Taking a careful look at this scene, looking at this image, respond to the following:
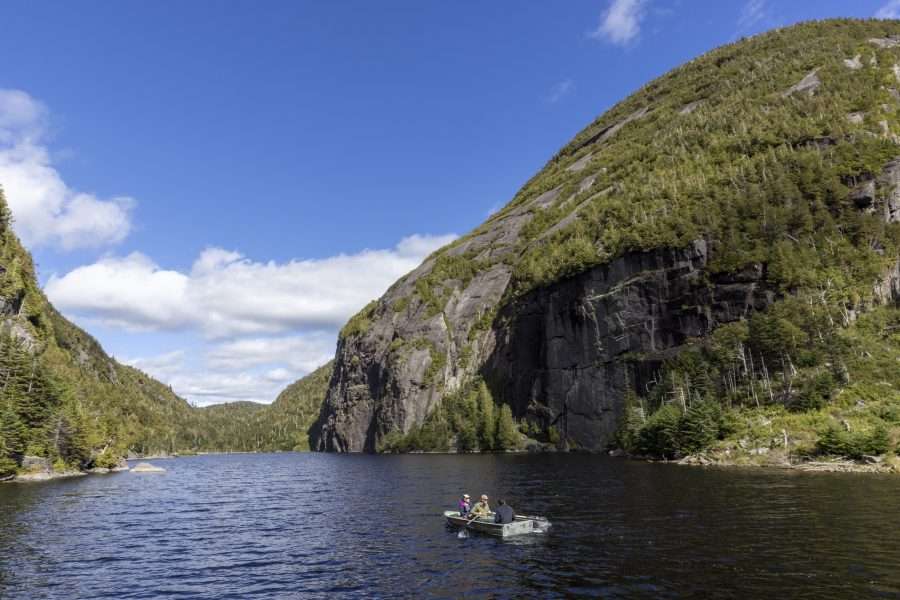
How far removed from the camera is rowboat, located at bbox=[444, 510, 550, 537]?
35969mm

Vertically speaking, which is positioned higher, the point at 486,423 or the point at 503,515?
the point at 486,423

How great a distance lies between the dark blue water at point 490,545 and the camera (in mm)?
25484

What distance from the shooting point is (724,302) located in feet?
376

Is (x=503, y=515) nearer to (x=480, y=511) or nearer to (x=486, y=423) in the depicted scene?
(x=480, y=511)

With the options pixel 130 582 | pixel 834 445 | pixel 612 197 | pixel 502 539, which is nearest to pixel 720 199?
pixel 612 197

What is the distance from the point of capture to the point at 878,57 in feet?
562

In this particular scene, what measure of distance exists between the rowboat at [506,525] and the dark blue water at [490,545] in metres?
0.81

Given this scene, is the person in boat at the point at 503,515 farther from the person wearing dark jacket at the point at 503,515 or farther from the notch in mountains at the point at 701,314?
the notch in mountains at the point at 701,314

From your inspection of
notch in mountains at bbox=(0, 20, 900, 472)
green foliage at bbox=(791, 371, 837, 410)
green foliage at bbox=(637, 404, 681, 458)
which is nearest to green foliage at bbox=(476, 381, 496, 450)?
notch in mountains at bbox=(0, 20, 900, 472)

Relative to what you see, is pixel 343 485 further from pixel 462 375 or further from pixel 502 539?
pixel 462 375

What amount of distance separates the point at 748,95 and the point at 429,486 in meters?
190

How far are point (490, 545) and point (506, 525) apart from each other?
71.8 inches

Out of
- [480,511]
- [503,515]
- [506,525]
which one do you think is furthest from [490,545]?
[480,511]

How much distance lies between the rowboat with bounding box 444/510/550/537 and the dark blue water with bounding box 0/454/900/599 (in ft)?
2.65
